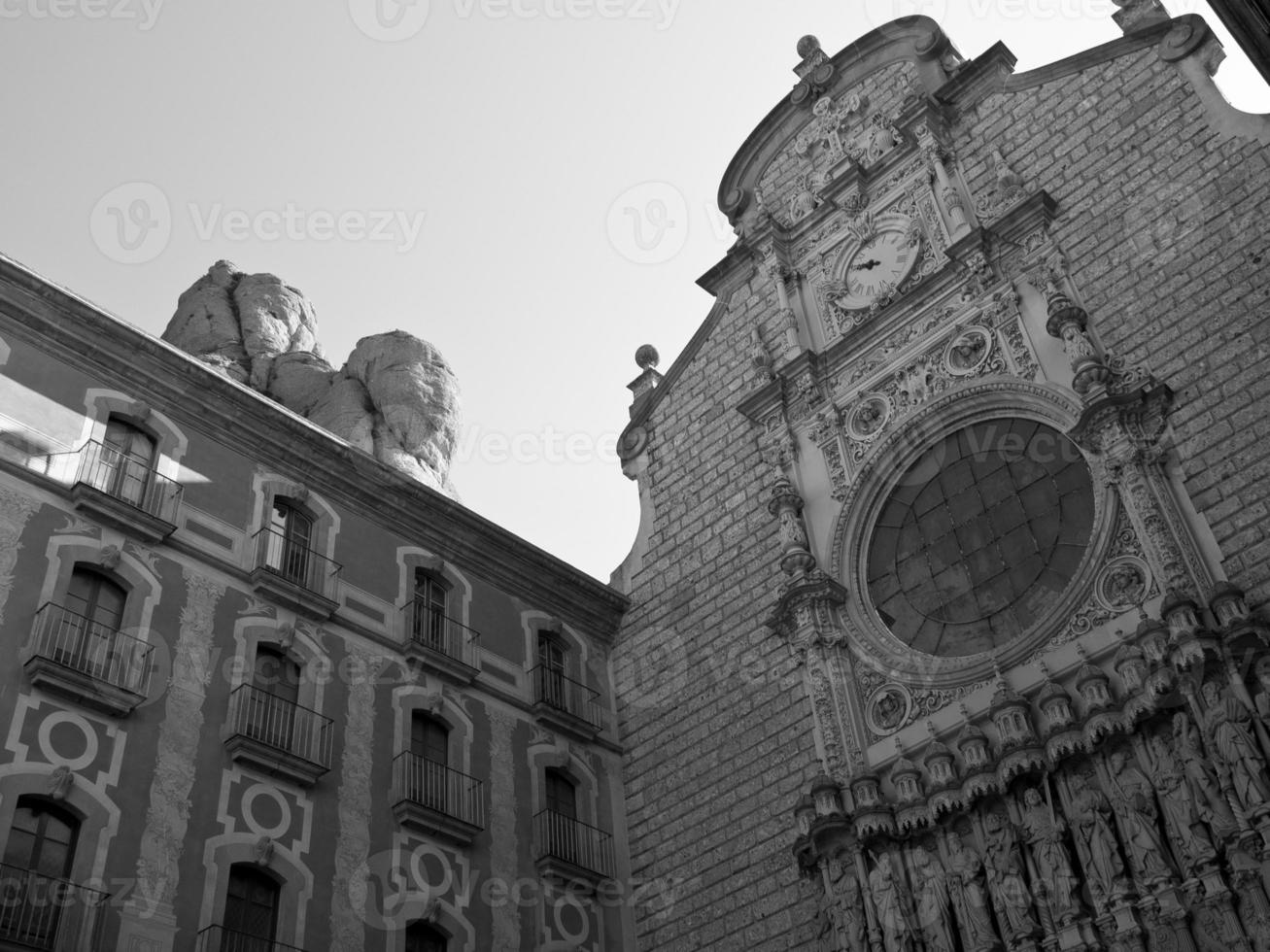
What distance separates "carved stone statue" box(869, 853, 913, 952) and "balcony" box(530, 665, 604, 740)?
5332mm

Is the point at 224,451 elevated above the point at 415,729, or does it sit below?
above

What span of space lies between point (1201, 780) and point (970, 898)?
2.88 m

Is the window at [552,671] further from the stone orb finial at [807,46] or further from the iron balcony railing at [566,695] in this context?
the stone orb finial at [807,46]

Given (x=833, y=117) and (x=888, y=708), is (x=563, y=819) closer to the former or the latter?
(x=888, y=708)

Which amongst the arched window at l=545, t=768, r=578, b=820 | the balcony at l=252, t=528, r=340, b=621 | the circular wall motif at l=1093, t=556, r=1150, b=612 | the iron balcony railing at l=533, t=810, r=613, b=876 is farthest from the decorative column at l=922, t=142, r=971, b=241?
the balcony at l=252, t=528, r=340, b=621

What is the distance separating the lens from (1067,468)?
17.0m

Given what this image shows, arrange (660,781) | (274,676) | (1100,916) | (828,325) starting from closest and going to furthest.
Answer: (1100,916), (274,676), (660,781), (828,325)

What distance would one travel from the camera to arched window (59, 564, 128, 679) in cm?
1411

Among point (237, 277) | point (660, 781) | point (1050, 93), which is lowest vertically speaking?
point (660, 781)

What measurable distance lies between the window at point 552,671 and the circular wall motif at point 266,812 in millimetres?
4897

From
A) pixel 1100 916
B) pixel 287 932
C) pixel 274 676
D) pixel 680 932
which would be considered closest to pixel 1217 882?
pixel 1100 916

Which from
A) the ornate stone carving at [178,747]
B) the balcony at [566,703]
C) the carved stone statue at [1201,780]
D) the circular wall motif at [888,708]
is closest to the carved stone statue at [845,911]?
the circular wall motif at [888,708]

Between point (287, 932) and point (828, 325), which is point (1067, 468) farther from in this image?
point (287, 932)

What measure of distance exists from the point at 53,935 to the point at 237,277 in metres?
23.2
